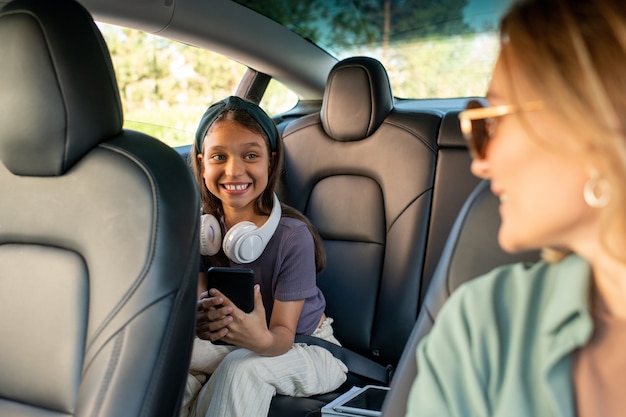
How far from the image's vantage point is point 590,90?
99cm

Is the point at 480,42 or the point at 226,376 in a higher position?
the point at 480,42

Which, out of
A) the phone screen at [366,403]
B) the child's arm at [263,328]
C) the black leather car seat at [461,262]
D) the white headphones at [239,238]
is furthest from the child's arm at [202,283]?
the black leather car seat at [461,262]

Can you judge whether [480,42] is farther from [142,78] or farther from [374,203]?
[142,78]

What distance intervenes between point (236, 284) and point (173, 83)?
1.86 meters

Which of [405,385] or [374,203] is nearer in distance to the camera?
[405,385]

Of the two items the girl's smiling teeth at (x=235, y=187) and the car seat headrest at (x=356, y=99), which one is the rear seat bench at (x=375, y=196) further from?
the girl's smiling teeth at (x=235, y=187)

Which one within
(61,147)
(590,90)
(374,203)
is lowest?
(374,203)

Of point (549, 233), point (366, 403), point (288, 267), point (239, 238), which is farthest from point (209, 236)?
point (549, 233)

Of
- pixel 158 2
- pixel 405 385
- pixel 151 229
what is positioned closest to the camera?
pixel 405 385

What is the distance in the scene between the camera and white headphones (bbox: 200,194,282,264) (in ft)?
7.34

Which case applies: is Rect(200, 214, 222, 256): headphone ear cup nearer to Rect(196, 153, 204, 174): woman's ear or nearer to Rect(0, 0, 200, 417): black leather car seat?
Rect(196, 153, 204, 174): woman's ear

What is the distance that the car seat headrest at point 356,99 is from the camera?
10.1 feet

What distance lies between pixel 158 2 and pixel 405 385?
6.03ft

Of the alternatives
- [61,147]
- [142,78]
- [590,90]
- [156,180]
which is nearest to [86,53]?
[61,147]
